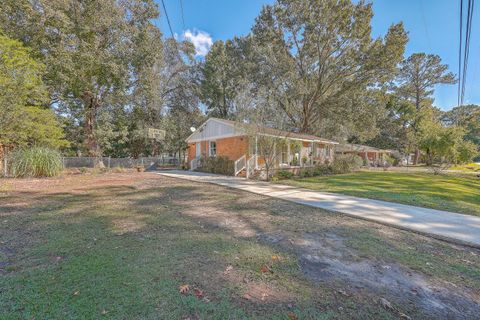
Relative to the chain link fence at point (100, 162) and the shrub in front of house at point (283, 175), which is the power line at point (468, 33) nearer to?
the shrub in front of house at point (283, 175)

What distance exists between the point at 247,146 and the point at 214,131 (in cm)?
404

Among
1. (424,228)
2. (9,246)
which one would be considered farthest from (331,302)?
(9,246)

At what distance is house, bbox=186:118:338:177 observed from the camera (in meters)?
13.4

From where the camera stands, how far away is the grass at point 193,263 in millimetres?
2166

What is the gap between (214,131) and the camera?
18.0 m

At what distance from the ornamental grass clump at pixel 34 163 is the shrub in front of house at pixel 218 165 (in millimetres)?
8859

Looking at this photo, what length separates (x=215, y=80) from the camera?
2802cm

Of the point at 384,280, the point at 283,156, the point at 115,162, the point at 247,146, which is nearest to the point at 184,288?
the point at 384,280

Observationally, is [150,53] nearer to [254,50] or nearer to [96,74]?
[96,74]

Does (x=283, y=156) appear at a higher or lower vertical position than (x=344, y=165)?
higher

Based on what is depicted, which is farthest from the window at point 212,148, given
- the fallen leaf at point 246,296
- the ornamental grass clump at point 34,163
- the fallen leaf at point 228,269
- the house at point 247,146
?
the fallen leaf at point 246,296

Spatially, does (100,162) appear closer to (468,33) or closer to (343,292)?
(343,292)

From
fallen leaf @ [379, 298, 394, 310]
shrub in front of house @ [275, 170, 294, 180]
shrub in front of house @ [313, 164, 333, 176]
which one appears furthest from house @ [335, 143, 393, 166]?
fallen leaf @ [379, 298, 394, 310]

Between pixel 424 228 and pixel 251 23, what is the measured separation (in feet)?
84.0
